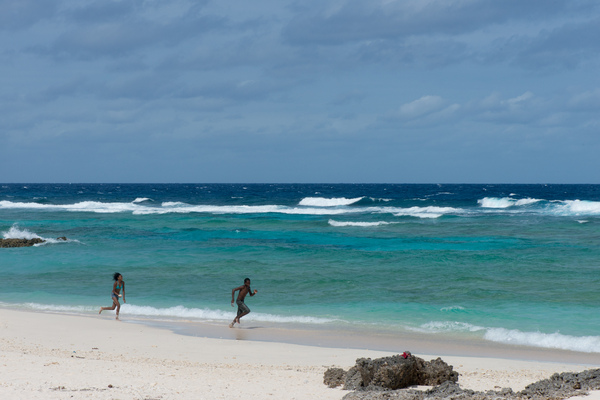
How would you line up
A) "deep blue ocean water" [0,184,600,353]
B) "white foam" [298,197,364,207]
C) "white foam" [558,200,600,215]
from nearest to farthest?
1. "deep blue ocean water" [0,184,600,353]
2. "white foam" [558,200,600,215]
3. "white foam" [298,197,364,207]

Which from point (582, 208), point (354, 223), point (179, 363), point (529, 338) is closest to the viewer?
point (179, 363)

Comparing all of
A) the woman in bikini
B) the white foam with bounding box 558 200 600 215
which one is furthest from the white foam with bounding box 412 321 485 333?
the white foam with bounding box 558 200 600 215

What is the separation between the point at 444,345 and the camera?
37.5 ft

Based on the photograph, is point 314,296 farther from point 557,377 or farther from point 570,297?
point 557,377

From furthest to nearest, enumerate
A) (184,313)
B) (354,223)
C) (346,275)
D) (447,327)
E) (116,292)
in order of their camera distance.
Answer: (354,223)
(346,275)
(184,313)
(116,292)
(447,327)

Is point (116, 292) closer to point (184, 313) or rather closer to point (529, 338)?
point (184, 313)

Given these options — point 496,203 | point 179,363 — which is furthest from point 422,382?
point 496,203

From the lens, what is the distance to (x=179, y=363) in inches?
364

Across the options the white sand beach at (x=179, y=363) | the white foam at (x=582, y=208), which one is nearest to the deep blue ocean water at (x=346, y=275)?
the white sand beach at (x=179, y=363)

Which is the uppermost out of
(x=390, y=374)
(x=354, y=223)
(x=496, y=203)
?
(x=496, y=203)

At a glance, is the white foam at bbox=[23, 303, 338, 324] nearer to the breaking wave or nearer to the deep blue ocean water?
the deep blue ocean water

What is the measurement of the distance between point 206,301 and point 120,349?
5461 millimetres

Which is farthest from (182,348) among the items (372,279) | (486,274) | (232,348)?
(486,274)

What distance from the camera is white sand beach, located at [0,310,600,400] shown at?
289 inches
